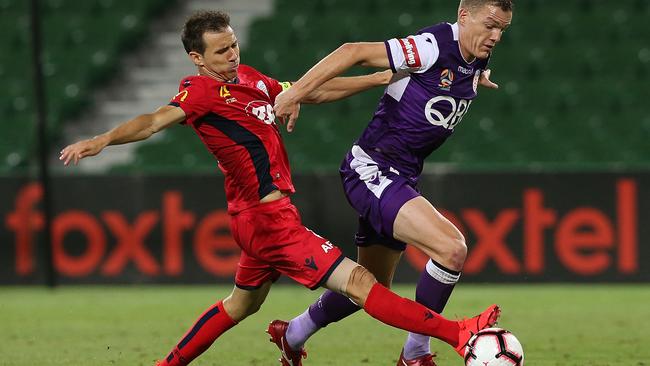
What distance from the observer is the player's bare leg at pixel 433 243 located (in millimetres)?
5859

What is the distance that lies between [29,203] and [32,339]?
3.92 m

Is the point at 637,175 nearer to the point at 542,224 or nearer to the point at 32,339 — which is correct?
the point at 542,224

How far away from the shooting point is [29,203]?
39.9ft

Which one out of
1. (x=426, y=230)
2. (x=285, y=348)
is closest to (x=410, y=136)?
(x=426, y=230)

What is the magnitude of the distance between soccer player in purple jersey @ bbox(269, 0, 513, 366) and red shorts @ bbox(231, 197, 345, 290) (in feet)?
1.40

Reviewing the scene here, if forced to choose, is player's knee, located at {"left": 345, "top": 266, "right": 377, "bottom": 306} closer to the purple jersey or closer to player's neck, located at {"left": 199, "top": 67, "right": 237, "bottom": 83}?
the purple jersey

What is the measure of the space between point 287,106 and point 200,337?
1.28 metres

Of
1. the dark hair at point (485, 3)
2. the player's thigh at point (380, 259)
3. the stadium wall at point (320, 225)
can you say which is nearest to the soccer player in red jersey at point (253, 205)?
the player's thigh at point (380, 259)

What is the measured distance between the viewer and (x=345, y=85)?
631 cm

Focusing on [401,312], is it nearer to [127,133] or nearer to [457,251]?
[457,251]

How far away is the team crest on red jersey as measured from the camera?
234 inches

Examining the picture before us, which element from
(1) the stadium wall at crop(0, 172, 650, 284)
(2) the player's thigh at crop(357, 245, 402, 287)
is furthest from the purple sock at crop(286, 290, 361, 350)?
(1) the stadium wall at crop(0, 172, 650, 284)

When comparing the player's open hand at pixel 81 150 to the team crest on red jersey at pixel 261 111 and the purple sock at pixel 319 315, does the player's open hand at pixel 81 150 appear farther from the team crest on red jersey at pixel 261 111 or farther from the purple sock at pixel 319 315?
the purple sock at pixel 319 315

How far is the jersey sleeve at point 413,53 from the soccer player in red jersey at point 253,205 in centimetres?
47
